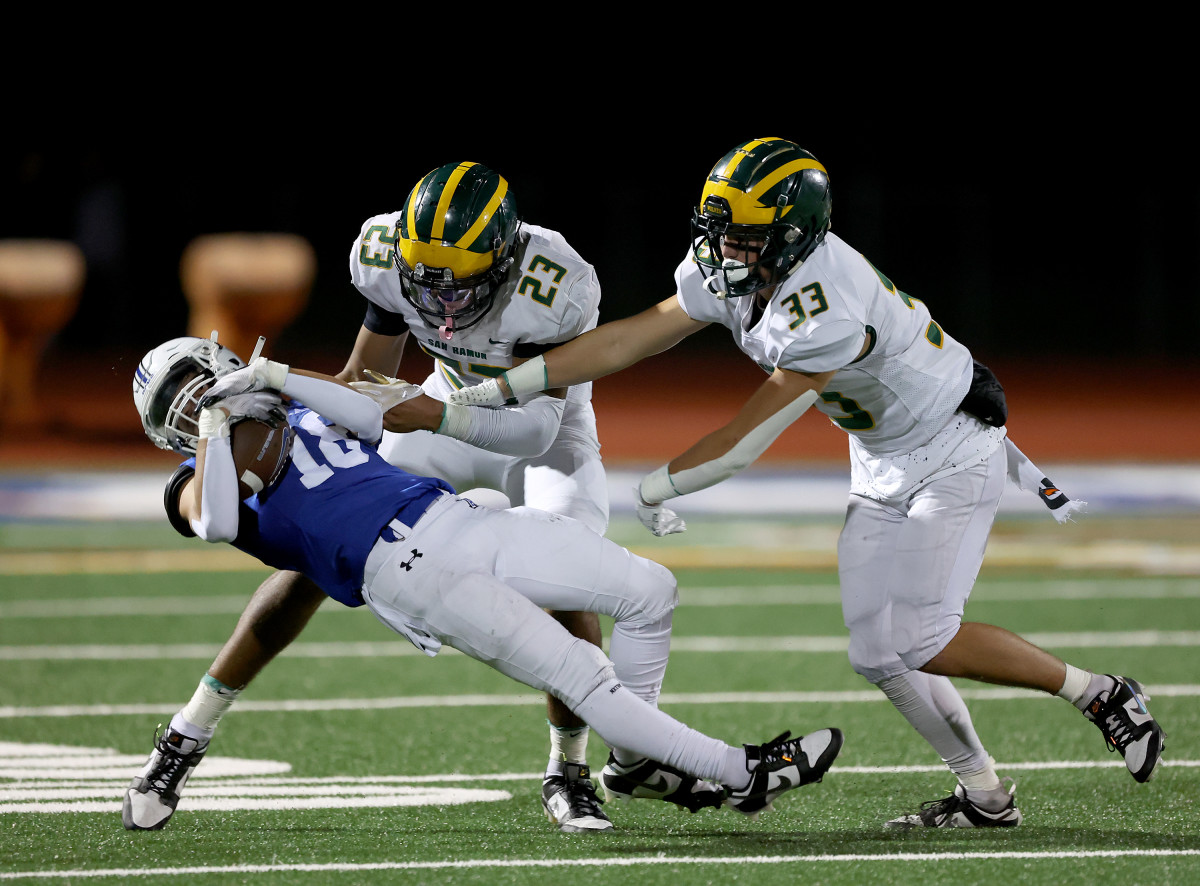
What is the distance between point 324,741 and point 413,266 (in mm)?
1636

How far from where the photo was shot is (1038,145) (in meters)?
21.6

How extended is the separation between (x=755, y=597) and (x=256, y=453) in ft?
13.9

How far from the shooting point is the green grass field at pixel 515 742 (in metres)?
3.13

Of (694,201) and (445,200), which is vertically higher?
(445,200)

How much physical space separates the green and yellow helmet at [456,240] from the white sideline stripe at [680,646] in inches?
95.6

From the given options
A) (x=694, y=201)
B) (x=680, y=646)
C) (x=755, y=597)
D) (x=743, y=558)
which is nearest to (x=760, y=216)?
(x=680, y=646)

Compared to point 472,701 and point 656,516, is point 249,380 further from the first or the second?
point 472,701

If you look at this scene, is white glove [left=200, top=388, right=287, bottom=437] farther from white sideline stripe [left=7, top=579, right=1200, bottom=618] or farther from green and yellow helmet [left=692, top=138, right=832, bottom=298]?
white sideline stripe [left=7, top=579, right=1200, bottom=618]

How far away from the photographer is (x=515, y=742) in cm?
452

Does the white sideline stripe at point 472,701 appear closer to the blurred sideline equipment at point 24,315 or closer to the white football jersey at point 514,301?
the white football jersey at point 514,301

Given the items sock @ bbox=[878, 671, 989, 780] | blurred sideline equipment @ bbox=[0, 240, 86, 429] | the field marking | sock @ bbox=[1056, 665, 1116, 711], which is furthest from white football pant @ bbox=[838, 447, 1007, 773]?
blurred sideline equipment @ bbox=[0, 240, 86, 429]

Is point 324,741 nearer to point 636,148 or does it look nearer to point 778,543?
point 778,543

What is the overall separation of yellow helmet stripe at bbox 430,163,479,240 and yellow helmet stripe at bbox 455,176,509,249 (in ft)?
0.17

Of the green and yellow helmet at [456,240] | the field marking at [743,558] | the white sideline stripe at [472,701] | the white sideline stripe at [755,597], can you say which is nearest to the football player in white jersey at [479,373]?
the green and yellow helmet at [456,240]
